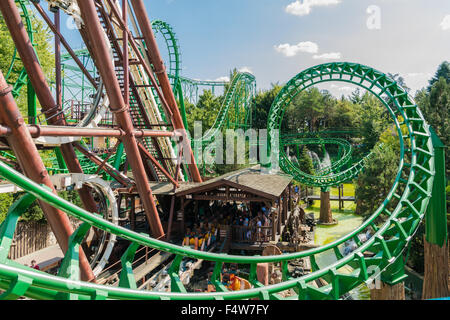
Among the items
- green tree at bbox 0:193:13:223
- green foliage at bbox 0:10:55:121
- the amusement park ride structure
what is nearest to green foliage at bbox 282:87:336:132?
the amusement park ride structure

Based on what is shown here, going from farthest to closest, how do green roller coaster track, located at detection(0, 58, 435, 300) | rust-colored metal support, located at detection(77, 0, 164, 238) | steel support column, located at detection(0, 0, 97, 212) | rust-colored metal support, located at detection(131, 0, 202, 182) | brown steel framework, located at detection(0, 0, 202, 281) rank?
rust-colored metal support, located at detection(131, 0, 202, 182) → rust-colored metal support, located at detection(77, 0, 164, 238) → steel support column, located at detection(0, 0, 97, 212) → brown steel framework, located at detection(0, 0, 202, 281) → green roller coaster track, located at detection(0, 58, 435, 300)

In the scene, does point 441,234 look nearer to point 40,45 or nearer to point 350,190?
point 40,45

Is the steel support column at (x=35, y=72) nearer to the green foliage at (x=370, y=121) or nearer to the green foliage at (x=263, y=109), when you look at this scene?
the green foliage at (x=370, y=121)

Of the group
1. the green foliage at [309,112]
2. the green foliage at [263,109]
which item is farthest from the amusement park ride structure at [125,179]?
the green foliage at [309,112]

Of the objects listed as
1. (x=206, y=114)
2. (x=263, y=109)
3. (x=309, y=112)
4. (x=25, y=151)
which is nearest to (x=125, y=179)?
(x=25, y=151)

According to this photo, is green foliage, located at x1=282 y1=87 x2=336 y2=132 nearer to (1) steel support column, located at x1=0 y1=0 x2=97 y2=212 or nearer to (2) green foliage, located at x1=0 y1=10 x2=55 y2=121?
(2) green foliage, located at x1=0 y1=10 x2=55 y2=121

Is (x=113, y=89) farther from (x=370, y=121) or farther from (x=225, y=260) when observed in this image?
(x=370, y=121)
